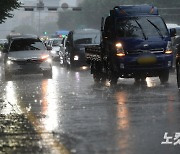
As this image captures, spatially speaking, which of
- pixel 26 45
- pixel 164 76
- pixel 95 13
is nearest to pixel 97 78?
pixel 164 76

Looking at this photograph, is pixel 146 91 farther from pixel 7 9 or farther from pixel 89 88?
pixel 7 9

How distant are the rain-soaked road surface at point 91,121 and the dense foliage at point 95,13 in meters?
75.1

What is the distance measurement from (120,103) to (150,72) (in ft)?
17.8

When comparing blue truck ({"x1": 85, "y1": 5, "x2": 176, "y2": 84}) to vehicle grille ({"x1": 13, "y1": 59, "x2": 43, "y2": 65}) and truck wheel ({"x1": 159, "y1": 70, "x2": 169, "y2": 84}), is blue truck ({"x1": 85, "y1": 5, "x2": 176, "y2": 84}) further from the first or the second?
vehicle grille ({"x1": 13, "y1": 59, "x2": 43, "y2": 65})

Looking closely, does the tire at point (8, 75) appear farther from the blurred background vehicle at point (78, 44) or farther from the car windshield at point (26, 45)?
the blurred background vehicle at point (78, 44)

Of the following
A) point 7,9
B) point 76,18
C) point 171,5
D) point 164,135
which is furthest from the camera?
point 76,18

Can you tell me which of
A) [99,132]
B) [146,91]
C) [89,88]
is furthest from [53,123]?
[89,88]

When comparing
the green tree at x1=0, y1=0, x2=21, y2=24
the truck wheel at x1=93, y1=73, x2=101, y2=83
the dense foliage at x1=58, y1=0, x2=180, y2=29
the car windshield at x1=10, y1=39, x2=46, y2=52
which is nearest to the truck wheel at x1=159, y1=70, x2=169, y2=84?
the truck wheel at x1=93, y1=73, x2=101, y2=83

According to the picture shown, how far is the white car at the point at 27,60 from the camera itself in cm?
2322

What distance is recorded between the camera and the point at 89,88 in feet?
59.8

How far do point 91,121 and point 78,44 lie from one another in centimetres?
2130

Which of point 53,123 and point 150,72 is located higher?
point 53,123

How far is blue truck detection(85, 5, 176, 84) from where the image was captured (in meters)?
18.4

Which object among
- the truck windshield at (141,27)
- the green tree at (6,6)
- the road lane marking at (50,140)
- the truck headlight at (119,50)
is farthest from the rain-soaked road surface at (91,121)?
the green tree at (6,6)
